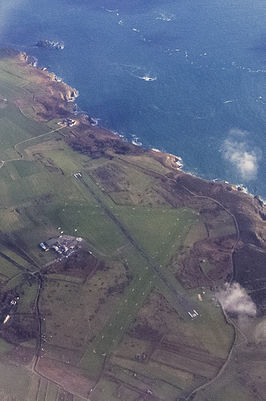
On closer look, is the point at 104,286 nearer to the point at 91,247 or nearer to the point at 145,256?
the point at 91,247

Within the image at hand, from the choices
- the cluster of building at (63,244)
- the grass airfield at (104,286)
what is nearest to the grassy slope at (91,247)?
the grass airfield at (104,286)

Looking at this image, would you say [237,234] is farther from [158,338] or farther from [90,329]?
[90,329]

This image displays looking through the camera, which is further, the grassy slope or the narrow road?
the narrow road

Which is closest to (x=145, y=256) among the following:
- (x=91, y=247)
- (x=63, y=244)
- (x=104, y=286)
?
(x=104, y=286)

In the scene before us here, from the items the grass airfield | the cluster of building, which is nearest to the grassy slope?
the grass airfield

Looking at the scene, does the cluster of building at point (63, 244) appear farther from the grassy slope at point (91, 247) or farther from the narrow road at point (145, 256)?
the narrow road at point (145, 256)

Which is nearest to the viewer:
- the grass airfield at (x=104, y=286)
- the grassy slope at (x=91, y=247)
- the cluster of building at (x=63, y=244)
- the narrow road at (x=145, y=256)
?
the grass airfield at (x=104, y=286)

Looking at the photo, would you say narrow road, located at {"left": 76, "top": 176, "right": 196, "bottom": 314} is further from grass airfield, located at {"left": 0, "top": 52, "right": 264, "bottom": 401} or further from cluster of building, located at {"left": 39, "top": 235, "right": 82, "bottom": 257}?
cluster of building, located at {"left": 39, "top": 235, "right": 82, "bottom": 257}
